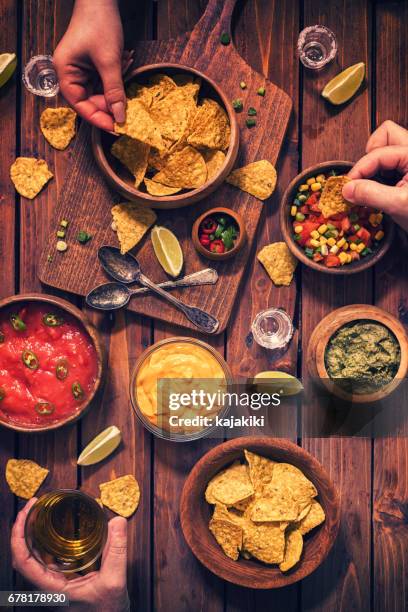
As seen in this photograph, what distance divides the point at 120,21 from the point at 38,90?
49cm

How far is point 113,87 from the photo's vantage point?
2666mm

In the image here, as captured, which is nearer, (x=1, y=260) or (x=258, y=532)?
(x=258, y=532)

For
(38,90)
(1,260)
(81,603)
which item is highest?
(38,90)

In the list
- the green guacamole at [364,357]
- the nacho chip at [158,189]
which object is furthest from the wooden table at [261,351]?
the nacho chip at [158,189]

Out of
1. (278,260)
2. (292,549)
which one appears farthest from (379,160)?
(292,549)

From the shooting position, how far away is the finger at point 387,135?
2.77 meters

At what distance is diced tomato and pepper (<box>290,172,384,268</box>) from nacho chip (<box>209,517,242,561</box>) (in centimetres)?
115

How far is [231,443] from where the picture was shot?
2.67m

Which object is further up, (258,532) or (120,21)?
(120,21)

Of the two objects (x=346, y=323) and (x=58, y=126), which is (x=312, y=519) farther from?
(x=58, y=126)

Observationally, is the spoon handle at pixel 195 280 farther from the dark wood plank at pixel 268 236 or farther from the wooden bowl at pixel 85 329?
the wooden bowl at pixel 85 329

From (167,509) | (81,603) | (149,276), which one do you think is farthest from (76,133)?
(81,603)

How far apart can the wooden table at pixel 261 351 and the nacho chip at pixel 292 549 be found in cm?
33

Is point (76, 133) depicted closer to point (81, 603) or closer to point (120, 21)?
point (120, 21)
